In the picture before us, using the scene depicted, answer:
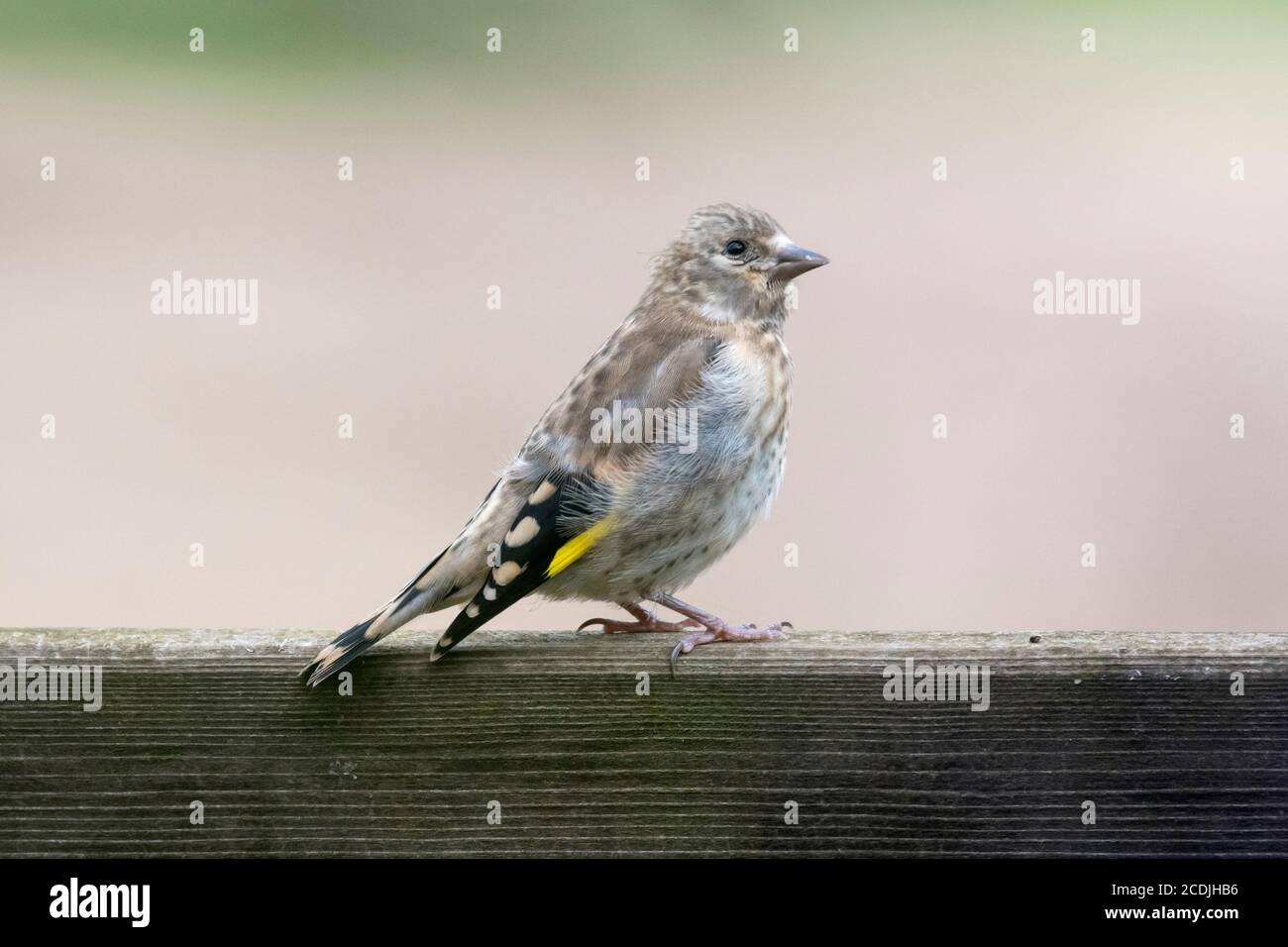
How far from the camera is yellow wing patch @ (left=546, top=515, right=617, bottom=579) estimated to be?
4.00 meters

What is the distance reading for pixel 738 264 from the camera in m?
5.04

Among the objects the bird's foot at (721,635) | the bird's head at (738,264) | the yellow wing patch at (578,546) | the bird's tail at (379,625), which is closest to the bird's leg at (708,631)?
the bird's foot at (721,635)

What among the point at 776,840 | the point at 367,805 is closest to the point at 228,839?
the point at 367,805

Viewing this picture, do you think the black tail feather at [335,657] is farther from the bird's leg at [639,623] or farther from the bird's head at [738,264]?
the bird's head at [738,264]

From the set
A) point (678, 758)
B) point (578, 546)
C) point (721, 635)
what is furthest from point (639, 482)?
point (678, 758)

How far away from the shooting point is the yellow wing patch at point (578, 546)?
4004 mm

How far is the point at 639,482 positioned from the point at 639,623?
1.72ft

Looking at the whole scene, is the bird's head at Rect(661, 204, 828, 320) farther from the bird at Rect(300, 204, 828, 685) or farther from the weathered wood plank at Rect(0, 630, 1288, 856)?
the weathered wood plank at Rect(0, 630, 1288, 856)

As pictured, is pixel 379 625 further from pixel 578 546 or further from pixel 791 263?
pixel 791 263

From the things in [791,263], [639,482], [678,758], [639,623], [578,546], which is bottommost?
[678,758]

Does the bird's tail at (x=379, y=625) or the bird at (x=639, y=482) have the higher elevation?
the bird at (x=639, y=482)

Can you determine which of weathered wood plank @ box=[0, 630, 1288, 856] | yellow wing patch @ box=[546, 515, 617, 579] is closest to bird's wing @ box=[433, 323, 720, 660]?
yellow wing patch @ box=[546, 515, 617, 579]

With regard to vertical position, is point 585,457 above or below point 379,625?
above

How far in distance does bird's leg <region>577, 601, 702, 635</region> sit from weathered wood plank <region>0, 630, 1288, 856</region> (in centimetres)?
125
